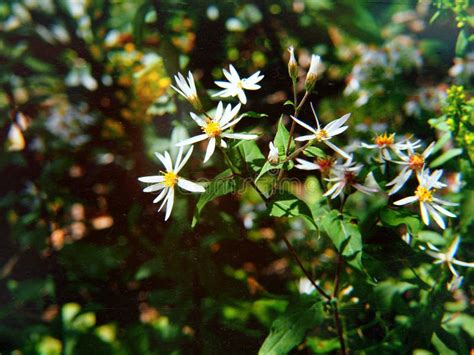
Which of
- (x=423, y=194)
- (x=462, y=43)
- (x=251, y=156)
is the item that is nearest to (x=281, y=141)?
(x=251, y=156)

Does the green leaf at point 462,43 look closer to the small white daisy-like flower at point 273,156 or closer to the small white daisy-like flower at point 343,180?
the small white daisy-like flower at point 343,180

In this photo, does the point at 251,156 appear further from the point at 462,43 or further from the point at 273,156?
the point at 462,43

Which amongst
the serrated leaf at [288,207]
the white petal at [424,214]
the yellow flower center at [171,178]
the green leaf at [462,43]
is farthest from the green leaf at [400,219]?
the green leaf at [462,43]

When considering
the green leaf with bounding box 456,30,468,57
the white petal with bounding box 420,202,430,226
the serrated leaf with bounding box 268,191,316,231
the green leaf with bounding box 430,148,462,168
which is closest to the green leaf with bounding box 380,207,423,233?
the white petal with bounding box 420,202,430,226

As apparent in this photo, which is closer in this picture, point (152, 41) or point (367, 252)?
point (367, 252)

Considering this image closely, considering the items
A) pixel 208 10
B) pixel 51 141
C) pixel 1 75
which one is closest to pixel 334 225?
pixel 208 10

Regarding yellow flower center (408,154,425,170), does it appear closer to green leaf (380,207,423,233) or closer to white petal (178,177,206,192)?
green leaf (380,207,423,233)

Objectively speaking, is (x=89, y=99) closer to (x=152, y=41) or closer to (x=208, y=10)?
(x=152, y=41)
